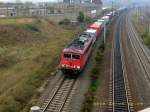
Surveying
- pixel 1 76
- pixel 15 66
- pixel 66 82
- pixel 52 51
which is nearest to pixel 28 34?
pixel 52 51

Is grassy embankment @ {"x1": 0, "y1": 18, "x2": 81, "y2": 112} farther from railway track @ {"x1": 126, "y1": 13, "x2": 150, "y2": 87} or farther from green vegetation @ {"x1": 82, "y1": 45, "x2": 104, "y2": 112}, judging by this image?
railway track @ {"x1": 126, "y1": 13, "x2": 150, "y2": 87}

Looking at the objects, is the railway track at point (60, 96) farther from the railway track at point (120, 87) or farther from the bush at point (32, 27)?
the bush at point (32, 27)

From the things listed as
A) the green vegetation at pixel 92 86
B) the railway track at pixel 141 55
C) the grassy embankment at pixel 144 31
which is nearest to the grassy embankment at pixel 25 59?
the green vegetation at pixel 92 86

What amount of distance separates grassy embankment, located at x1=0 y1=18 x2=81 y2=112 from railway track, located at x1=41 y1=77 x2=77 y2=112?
4.96 ft

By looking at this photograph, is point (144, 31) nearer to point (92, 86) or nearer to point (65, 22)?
point (65, 22)

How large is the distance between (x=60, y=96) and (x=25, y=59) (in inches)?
678

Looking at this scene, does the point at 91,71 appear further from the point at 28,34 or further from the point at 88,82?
the point at 28,34

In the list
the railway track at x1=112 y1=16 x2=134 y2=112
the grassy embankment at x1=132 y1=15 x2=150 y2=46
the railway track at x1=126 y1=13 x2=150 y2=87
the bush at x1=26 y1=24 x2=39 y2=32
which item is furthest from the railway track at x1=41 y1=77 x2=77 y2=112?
the bush at x1=26 y1=24 x2=39 y2=32

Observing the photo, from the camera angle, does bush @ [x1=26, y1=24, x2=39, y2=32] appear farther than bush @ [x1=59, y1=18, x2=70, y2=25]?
No

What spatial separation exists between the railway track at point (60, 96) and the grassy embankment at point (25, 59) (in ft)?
4.96

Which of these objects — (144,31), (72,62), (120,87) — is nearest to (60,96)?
(72,62)

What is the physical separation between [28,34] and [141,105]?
133 ft

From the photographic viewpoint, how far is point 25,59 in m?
45.1

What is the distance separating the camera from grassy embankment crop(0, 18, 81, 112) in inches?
1117
